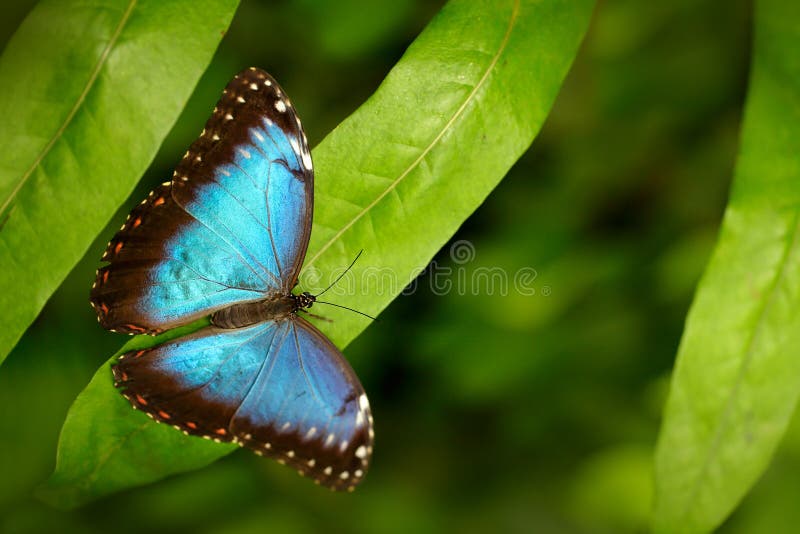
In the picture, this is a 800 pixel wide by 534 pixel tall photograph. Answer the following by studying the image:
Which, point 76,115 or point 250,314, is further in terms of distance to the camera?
point 250,314

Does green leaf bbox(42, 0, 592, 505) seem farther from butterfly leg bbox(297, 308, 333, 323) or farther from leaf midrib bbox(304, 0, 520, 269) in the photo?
butterfly leg bbox(297, 308, 333, 323)

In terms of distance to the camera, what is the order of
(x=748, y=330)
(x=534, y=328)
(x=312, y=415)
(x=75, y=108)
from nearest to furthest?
(x=75, y=108) → (x=748, y=330) → (x=312, y=415) → (x=534, y=328)

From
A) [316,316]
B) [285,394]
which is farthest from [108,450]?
[316,316]


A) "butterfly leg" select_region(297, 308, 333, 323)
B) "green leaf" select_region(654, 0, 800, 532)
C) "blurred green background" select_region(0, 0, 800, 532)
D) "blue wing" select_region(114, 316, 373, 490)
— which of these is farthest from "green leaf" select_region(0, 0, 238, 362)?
"green leaf" select_region(654, 0, 800, 532)

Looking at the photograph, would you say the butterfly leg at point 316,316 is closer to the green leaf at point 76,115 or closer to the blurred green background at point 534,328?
the green leaf at point 76,115

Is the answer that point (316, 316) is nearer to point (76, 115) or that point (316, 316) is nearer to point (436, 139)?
point (436, 139)
